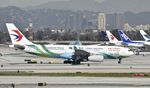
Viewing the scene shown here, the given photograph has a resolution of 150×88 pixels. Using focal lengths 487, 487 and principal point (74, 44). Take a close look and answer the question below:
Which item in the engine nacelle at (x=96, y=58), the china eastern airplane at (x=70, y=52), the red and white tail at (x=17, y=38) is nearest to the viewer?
the engine nacelle at (x=96, y=58)

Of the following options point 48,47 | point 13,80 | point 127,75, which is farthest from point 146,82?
point 48,47

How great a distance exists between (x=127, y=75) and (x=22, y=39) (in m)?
37.0

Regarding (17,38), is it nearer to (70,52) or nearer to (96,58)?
(70,52)

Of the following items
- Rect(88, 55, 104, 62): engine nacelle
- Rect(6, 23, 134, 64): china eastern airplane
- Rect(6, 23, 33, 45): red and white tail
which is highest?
Rect(6, 23, 33, 45): red and white tail

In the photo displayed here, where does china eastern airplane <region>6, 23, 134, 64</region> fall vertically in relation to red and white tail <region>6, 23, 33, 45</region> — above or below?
below

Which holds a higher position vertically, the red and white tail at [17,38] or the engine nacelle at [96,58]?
the red and white tail at [17,38]

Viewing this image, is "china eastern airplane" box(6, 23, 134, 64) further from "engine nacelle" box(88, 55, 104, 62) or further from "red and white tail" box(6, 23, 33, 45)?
"red and white tail" box(6, 23, 33, 45)

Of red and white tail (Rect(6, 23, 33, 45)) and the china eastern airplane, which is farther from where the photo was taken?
red and white tail (Rect(6, 23, 33, 45))

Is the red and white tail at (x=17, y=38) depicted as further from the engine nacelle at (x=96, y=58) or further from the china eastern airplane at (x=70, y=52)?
the engine nacelle at (x=96, y=58)

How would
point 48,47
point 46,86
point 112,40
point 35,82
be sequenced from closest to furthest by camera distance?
point 46,86, point 35,82, point 48,47, point 112,40

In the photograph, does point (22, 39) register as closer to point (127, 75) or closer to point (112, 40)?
point (127, 75)

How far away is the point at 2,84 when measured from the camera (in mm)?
45844

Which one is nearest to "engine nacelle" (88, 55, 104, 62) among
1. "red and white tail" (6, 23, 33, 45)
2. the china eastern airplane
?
the china eastern airplane

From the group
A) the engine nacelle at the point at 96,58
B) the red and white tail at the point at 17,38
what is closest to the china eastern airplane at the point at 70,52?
the engine nacelle at the point at 96,58
